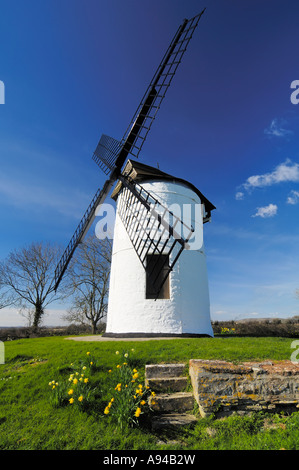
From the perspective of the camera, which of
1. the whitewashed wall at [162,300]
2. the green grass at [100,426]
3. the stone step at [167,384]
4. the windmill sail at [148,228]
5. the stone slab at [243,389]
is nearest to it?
the green grass at [100,426]

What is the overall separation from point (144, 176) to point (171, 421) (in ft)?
33.7

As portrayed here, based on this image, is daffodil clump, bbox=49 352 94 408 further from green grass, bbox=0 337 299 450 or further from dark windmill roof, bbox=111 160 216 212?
dark windmill roof, bbox=111 160 216 212

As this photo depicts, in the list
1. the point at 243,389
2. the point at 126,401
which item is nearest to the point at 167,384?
the point at 126,401

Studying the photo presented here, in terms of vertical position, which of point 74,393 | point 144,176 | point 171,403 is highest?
point 144,176

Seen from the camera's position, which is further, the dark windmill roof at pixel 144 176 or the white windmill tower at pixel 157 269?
the dark windmill roof at pixel 144 176

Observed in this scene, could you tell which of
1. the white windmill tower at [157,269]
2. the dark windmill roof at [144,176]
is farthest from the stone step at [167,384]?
the dark windmill roof at [144,176]

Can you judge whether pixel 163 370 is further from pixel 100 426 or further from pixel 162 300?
pixel 162 300

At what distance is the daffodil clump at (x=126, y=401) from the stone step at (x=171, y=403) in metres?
0.19

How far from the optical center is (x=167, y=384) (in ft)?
16.5

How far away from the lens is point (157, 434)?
13.0 feet

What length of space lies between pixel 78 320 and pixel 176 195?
66.2 ft

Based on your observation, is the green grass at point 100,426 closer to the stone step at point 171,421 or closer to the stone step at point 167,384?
the stone step at point 171,421

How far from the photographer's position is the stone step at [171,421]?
13.5ft
